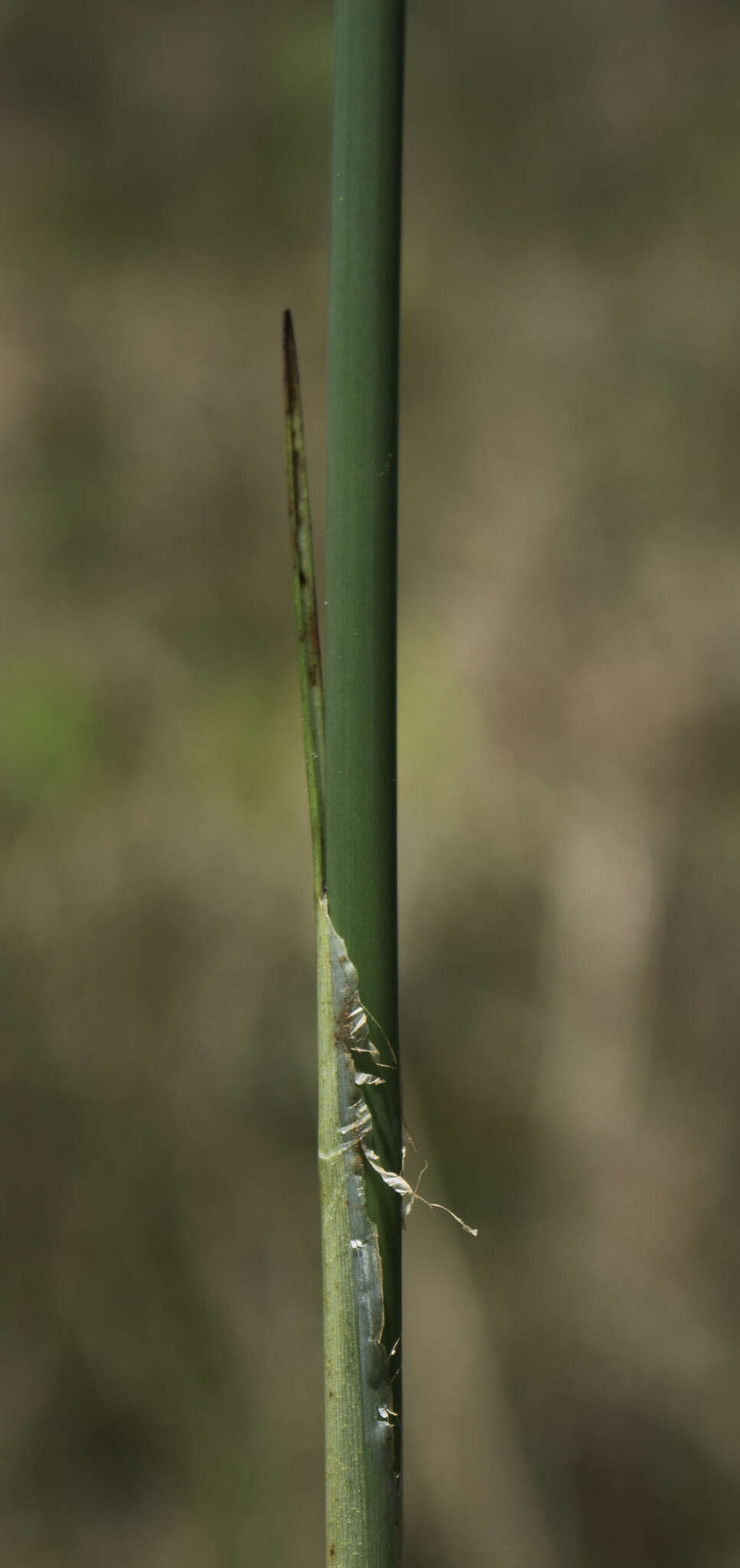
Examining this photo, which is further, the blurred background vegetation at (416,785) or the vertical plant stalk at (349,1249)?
the blurred background vegetation at (416,785)

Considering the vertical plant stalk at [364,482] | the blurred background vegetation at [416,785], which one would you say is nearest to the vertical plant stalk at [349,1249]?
the vertical plant stalk at [364,482]

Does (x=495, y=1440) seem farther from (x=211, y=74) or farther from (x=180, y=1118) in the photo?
(x=211, y=74)

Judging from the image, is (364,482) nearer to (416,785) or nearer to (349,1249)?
(349,1249)

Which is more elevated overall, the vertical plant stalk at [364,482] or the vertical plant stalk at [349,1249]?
the vertical plant stalk at [364,482]

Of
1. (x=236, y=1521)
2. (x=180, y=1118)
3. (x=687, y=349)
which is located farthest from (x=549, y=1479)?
(x=687, y=349)

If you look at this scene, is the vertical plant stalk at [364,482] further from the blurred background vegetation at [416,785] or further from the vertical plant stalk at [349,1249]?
the blurred background vegetation at [416,785]

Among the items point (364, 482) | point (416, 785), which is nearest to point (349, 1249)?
point (364, 482)
